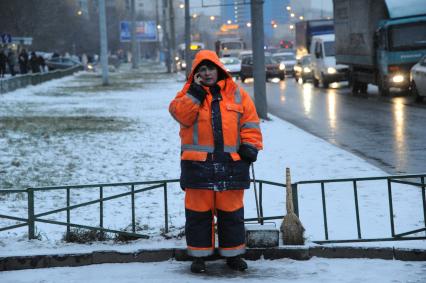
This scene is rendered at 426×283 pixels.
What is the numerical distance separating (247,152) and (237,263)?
31.2 inches

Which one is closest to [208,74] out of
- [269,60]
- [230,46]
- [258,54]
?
[258,54]

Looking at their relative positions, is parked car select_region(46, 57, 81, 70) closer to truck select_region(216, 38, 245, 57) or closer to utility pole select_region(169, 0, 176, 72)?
utility pole select_region(169, 0, 176, 72)

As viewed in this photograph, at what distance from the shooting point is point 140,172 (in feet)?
43.8

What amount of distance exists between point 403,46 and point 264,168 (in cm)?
1794

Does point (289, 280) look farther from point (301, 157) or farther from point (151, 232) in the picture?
point (301, 157)

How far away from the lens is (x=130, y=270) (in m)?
6.86

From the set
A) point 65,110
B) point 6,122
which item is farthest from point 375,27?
point 6,122

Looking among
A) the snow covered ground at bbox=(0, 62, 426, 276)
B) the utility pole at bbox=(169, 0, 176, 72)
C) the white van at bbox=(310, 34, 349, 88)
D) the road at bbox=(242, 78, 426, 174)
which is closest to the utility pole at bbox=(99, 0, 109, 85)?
the white van at bbox=(310, 34, 349, 88)

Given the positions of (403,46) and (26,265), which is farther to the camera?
(403,46)

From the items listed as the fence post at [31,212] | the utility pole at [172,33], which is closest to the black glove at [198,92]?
the fence post at [31,212]

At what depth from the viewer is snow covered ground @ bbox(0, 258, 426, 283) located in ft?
21.3

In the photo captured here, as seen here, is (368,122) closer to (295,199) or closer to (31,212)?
(295,199)

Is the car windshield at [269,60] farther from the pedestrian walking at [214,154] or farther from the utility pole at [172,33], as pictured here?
the pedestrian walking at [214,154]

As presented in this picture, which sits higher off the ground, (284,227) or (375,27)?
(375,27)
